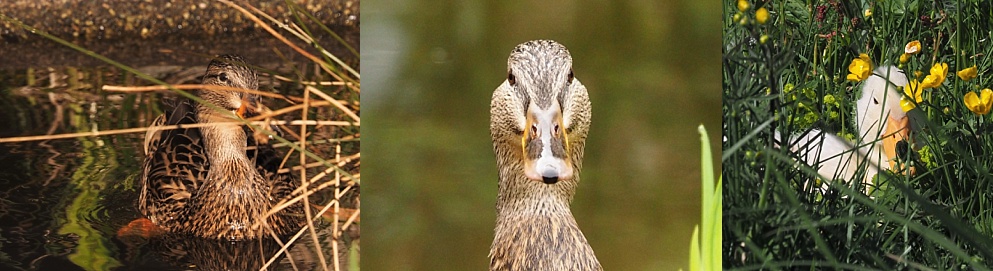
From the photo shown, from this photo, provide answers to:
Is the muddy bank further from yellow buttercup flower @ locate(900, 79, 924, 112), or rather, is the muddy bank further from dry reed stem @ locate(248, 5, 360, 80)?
yellow buttercup flower @ locate(900, 79, 924, 112)

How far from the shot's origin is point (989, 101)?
1.68 metres

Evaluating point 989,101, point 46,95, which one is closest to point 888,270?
point 989,101

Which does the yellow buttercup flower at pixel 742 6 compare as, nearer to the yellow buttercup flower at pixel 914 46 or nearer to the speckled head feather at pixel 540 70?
the yellow buttercup flower at pixel 914 46

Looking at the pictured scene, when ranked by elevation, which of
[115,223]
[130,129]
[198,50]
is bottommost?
[115,223]

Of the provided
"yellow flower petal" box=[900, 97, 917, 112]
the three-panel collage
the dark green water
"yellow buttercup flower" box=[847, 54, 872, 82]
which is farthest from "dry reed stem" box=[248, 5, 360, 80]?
"yellow flower petal" box=[900, 97, 917, 112]

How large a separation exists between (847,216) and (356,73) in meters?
0.90

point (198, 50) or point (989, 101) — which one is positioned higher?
point (198, 50)

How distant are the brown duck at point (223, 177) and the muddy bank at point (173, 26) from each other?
2.5 inches

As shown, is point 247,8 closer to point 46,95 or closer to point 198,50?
point 198,50

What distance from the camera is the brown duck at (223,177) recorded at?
1547mm

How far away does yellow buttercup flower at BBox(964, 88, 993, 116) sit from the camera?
168cm

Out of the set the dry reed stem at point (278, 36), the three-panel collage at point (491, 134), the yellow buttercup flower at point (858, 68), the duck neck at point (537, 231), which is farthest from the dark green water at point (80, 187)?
the yellow buttercup flower at point (858, 68)

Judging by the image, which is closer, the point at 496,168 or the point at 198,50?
the point at 496,168

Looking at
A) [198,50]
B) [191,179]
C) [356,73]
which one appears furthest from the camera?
[191,179]
